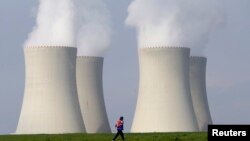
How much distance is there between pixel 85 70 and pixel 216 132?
21903 mm

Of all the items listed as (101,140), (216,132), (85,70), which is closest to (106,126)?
(85,70)

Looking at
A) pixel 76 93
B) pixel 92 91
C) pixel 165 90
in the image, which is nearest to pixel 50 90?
pixel 76 93

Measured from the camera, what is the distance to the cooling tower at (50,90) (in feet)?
94.5

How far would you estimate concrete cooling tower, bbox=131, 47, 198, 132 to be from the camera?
29.6m

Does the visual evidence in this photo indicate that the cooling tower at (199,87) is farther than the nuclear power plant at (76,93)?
Yes

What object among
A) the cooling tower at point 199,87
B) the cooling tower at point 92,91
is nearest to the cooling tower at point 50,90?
the cooling tower at point 92,91

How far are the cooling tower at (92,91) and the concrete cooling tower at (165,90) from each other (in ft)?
11.4

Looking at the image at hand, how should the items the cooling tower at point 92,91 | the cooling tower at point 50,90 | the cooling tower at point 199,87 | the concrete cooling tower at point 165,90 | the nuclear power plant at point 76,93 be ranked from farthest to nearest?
the cooling tower at point 199,87 → the cooling tower at point 92,91 → the concrete cooling tower at point 165,90 → the nuclear power plant at point 76,93 → the cooling tower at point 50,90

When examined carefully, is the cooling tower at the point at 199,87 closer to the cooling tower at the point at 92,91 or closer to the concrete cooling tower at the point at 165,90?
the concrete cooling tower at the point at 165,90

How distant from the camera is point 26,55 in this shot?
2941 centimetres

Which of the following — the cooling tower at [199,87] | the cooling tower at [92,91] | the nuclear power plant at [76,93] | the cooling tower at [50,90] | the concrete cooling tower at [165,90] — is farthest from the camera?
the cooling tower at [199,87]

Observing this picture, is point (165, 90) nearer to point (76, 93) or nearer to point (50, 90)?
point (76, 93)

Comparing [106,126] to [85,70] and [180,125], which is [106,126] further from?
[180,125]

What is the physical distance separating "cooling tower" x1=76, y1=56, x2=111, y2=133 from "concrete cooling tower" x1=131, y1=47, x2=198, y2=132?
137 inches
